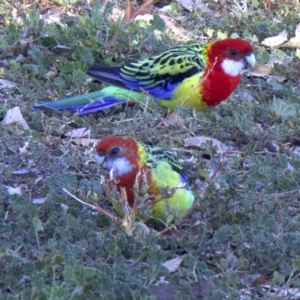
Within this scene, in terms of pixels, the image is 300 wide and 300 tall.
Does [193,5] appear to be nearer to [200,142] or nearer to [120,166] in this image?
[200,142]

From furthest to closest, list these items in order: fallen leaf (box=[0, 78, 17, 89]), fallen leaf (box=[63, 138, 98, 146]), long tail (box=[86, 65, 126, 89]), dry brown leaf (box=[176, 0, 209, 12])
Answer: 1. dry brown leaf (box=[176, 0, 209, 12])
2. fallen leaf (box=[0, 78, 17, 89])
3. long tail (box=[86, 65, 126, 89])
4. fallen leaf (box=[63, 138, 98, 146])

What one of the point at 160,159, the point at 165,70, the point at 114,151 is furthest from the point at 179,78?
the point at 114,151

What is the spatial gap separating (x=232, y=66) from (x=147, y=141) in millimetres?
763

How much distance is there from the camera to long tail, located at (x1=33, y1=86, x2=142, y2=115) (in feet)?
16.2

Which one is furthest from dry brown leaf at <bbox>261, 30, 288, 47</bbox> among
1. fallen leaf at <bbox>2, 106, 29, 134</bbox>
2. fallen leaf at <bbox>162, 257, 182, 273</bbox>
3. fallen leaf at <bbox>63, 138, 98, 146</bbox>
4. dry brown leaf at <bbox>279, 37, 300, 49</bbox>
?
fallen leaf at <bbox>162, 257, 182, 273</bbox>

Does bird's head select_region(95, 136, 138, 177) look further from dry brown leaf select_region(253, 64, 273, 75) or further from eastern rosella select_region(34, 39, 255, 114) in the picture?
dry brown leaf select_region(253, 64, 273, 75)

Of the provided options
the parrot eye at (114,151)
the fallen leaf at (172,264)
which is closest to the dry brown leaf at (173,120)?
the parrot eye at (114,151)

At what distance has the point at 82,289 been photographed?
2.96 m

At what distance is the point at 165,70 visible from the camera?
5000 millimetres

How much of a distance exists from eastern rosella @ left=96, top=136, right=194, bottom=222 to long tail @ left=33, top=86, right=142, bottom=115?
1.31m

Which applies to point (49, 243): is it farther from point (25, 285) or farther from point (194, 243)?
point (194, 243)

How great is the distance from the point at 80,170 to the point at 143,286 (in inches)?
52.0

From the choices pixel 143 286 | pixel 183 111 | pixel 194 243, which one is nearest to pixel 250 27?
pixel 183 111

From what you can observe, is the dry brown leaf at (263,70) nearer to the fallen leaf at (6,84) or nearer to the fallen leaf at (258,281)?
the fallen leaf at (6,84)
